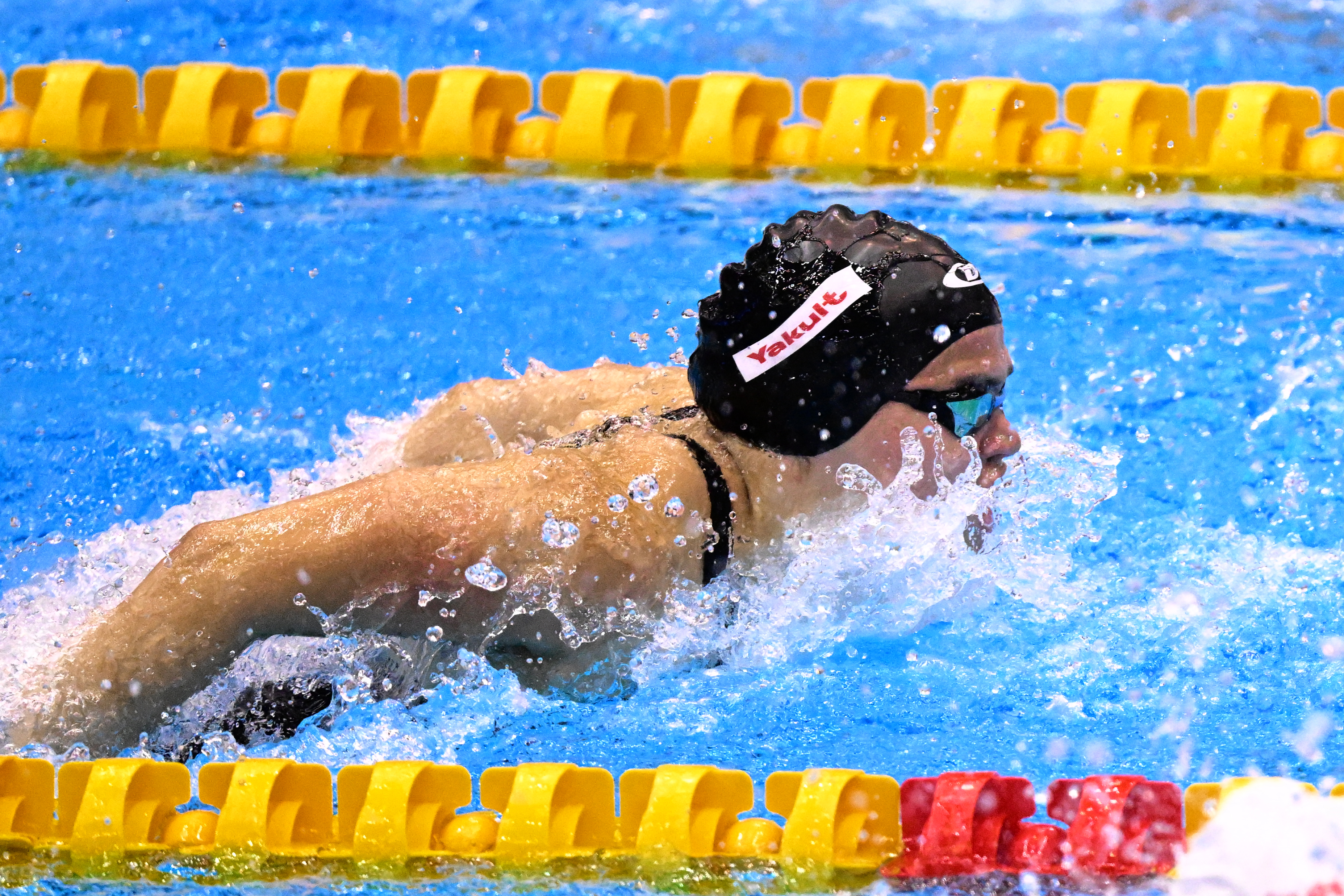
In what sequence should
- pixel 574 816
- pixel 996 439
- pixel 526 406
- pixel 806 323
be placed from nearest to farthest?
pixel 574 816 → pixel 806 323 → pixel 996 439 → pixel 526 406

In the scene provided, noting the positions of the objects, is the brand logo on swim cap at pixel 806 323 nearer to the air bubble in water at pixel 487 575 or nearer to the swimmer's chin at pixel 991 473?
the swimmer's chin at pixel 991 473

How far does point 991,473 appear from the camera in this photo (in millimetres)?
2488

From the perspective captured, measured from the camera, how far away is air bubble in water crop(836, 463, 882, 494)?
2.35 metres

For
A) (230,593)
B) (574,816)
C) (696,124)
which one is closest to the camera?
(230,593)

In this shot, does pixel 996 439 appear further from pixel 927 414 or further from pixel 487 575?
pixel 487 575

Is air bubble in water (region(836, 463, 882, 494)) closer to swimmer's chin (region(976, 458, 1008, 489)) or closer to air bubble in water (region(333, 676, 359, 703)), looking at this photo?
swimmer's chin (region(976, 458, 1008, 489))

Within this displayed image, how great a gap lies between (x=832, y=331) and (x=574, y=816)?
0.78 m

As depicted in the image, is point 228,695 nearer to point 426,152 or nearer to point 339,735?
point 339,735

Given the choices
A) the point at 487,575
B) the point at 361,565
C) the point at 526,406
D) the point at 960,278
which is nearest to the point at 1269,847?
the point at 960,278

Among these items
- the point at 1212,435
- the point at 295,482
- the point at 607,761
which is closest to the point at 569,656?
the point at 607,761

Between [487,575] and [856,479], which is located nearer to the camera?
[487,575]

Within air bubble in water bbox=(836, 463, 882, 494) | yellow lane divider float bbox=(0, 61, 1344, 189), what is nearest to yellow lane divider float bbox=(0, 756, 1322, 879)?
air bubble in water bbox=(836, 463, 882, 494)

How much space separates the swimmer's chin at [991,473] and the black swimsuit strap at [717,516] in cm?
42

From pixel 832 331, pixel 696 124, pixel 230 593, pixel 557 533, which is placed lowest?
pixel 230 593
